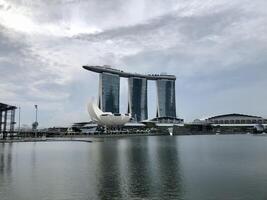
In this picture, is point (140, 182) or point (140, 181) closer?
point (140, 182)

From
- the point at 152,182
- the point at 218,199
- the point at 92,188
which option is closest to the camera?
the point at 218,199

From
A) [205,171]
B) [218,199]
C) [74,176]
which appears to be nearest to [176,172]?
[205,171]

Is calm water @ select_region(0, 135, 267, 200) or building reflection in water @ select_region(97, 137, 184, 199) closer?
calm water @ select_region(0, 135, 267, 200)

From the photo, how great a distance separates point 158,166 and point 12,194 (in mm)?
17914

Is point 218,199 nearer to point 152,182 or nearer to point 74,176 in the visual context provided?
point 152,182

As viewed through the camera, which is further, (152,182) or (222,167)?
(222,167)

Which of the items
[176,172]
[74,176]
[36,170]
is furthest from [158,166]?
[36,170]

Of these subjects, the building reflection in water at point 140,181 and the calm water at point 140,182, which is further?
the building reflection in water at point 140,181

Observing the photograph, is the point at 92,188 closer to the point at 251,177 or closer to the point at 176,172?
the point at 176,172

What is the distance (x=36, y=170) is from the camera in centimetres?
3856

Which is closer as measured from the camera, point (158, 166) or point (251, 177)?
point (251, 177)

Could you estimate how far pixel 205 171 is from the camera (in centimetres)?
3547

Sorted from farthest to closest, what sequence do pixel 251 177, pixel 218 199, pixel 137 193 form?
pixel 251 177 → pixel 137 193 → pixel 218 199

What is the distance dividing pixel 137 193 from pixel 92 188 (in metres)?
3.89
